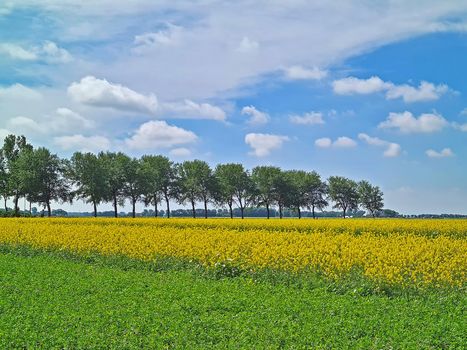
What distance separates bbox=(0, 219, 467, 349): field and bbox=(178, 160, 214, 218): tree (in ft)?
204

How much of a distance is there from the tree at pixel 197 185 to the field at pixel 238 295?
62.2 metres

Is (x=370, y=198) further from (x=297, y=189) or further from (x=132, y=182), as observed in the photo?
(x=132, y=182)

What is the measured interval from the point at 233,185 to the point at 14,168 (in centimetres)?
3906

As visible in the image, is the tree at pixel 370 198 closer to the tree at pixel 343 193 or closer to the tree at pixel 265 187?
the tree at pixel 343 193

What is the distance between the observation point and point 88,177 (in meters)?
76.3

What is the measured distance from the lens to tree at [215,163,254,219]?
88.1 meters

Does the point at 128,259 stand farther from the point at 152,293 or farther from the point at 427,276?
the point at 427,276

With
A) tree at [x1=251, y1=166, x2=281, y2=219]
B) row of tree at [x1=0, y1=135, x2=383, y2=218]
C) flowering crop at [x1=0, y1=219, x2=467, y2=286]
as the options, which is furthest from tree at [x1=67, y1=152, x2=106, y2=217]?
flowering crop at [x1=0, y1=219, x2=467, y2=286]

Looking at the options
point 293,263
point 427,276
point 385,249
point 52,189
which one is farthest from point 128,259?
point 52,189

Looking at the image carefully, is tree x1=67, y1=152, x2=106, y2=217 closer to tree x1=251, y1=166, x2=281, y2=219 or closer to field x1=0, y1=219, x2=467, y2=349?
tree x1=251, y1=166, x2=281, y2=219

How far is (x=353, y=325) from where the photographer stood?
9586 mm

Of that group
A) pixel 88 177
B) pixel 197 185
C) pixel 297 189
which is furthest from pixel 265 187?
pixel 88 177

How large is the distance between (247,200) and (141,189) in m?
20.6

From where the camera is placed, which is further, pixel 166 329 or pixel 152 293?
pixel 152 293
